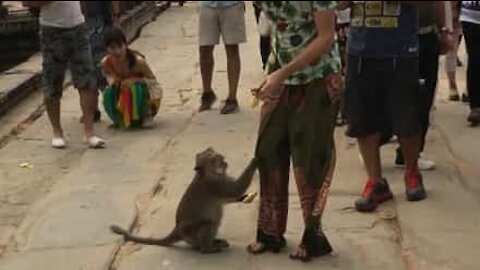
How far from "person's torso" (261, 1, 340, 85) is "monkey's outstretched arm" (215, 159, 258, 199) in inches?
20.0

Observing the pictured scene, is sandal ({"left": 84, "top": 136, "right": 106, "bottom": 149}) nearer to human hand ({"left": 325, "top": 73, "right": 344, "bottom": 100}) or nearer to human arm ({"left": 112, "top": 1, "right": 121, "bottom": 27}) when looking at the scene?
human hand ({"left": 325, "top": 73, "right": 344, "bottom": 100})

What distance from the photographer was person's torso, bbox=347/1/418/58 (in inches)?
193

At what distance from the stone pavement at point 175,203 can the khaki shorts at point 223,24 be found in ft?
2.11

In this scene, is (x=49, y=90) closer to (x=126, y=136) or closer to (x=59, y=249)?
(x=126, y=136)

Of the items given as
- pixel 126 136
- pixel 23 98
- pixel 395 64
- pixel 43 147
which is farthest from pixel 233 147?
pixel 23 98

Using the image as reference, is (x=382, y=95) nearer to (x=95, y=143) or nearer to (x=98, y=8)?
(x=98, y=8)

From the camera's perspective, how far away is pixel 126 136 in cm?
734

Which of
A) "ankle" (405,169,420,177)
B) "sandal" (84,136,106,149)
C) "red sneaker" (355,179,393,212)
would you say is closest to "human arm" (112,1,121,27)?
"red sneaker" (355,179,393,212)

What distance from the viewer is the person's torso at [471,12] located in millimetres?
6648

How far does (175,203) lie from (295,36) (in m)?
1.76

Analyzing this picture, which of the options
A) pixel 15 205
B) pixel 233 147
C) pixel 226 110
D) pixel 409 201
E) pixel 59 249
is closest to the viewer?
pixel 59 249

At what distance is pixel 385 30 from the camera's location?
4930 mm

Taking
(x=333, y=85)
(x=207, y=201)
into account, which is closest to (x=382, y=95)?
(x=333, y=85)

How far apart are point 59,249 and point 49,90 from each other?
226 cm
